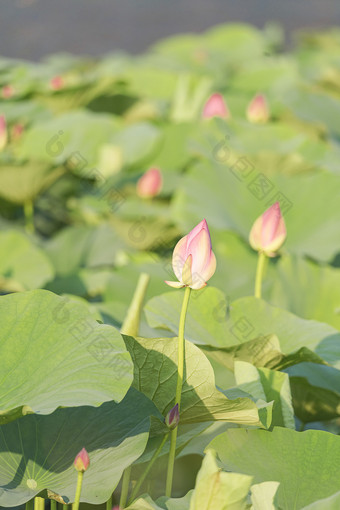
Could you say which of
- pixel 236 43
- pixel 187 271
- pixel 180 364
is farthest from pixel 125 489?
pixel 236 43

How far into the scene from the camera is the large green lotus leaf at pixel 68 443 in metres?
0.80

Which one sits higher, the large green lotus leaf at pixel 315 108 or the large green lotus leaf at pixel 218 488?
the large green lotus leaf at pixel 218 488

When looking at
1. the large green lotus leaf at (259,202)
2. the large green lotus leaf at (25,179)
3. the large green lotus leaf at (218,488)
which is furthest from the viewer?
the large green lotus leaf at (25,179)

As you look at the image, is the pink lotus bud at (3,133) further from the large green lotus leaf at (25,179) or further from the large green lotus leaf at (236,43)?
the large green lotus leaf at (236,43)

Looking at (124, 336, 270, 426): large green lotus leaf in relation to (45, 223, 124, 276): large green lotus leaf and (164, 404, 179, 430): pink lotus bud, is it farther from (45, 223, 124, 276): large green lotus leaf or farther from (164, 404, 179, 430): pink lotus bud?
(45, 223, 124, 276): large green lotus leaf

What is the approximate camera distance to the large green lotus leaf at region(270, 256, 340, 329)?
1332 mm

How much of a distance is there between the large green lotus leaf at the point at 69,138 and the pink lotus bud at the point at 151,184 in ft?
1.09

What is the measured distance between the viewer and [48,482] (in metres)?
0.82

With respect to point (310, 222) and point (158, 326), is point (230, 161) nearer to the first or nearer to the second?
point (310, 222)

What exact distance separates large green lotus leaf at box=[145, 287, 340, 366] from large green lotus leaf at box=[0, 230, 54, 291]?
0.68 meters

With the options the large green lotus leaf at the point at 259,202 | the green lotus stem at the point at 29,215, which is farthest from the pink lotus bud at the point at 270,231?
the green lotus stem at the point at 29,215

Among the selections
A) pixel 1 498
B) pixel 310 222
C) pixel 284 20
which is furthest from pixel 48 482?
pixel 284 20

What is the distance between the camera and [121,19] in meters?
8.05

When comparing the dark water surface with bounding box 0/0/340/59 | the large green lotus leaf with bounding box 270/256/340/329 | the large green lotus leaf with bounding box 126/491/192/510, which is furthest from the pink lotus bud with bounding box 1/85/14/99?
the dark water surface with bounding box 0/0/340/59
